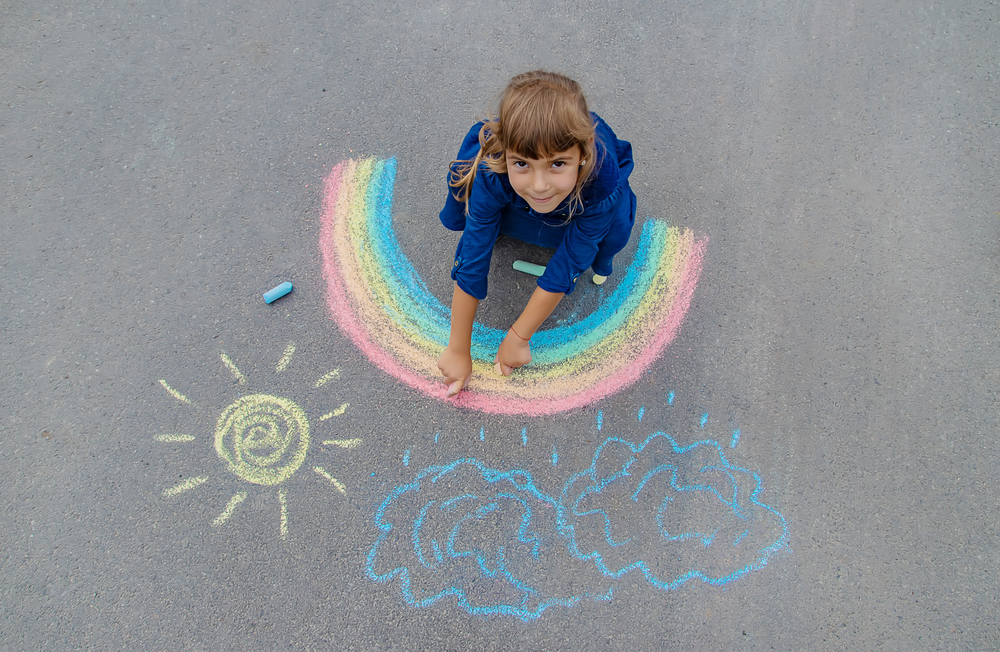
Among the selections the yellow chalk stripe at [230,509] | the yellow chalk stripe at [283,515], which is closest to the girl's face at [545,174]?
the yellow chalk stripe at [283,515]

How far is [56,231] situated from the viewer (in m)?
2.43

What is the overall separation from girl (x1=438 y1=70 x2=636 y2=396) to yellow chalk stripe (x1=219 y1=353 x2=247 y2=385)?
84 cm

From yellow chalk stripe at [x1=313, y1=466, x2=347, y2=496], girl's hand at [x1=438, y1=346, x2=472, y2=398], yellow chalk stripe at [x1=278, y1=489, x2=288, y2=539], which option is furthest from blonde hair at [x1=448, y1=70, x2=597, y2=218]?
yellow chalk stripe at [x1=278, y1=489, x2=288, y2=539]

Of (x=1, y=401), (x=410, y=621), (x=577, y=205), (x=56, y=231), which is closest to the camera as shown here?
(x=577, y=205)

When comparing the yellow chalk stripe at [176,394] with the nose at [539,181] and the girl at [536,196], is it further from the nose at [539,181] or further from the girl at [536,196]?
the nose at [539,181]

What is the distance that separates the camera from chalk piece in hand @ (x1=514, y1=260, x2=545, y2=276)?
7.89 ft

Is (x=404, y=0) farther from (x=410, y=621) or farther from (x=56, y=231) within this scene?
(x=410, y=621)

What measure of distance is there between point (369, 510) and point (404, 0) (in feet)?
7.86

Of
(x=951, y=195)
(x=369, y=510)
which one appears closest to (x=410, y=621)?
(x=369, y=510)

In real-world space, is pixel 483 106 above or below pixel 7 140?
above

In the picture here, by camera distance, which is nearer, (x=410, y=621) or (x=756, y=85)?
(x=410, y=621)

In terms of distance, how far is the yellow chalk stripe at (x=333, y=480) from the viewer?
2.22 metres

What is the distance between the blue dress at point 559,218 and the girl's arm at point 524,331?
57 millimetres

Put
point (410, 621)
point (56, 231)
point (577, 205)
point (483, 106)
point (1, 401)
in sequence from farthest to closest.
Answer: point (483, 106), point (56, 231), point (1, 401), point (410, 621), point (577, 205)
